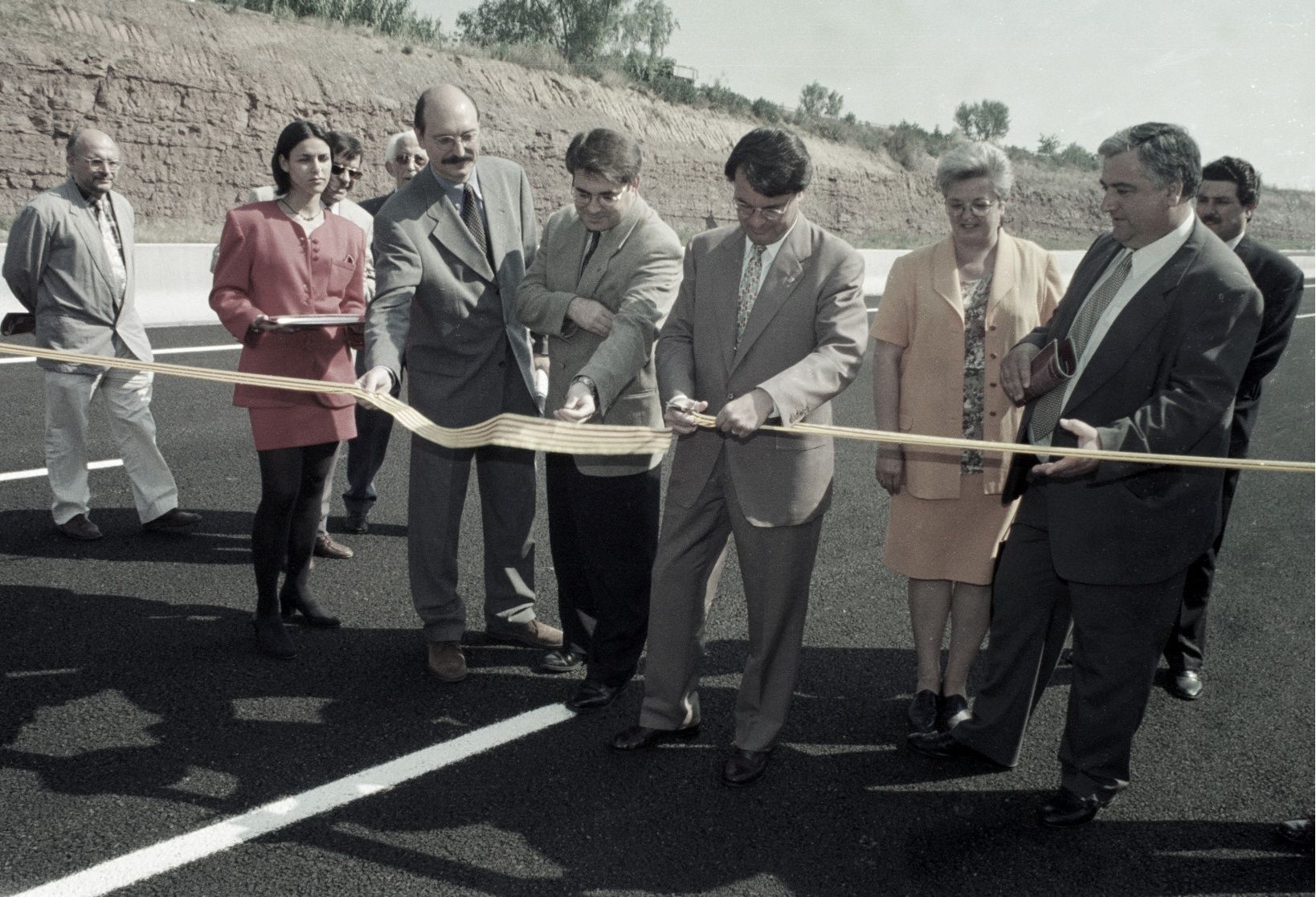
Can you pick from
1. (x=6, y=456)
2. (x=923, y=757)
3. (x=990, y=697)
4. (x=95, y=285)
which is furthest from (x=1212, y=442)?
(x=6, y=456)

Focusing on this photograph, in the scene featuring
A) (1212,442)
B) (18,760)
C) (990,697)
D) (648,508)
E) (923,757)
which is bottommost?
(18,760)

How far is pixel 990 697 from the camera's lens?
13.6ft

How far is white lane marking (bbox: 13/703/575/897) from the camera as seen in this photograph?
10.7 feet

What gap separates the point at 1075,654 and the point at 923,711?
79 cm

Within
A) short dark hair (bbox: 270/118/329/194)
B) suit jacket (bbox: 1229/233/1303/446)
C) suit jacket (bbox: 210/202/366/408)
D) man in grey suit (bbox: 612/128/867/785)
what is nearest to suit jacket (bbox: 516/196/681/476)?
man in grey suit (bbox: 612/128/867/785)

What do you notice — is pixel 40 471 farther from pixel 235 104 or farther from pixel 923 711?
pixel 235 104

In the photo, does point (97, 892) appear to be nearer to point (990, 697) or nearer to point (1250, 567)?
point (990, 697)

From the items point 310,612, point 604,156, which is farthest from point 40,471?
point 604,156

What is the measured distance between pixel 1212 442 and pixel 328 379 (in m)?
3.49

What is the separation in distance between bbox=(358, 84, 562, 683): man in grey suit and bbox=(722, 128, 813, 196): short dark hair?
1242 mm

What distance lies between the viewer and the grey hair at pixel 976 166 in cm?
413

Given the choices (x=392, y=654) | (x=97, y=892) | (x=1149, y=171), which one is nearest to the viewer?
(x=97, y=892)

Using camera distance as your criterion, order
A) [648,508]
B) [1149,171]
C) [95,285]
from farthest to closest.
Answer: [95,285]
[648,508]
[1149,171]

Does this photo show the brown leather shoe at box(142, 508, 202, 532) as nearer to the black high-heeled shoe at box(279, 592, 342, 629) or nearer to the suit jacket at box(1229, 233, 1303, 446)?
the black high-heeled shoe at box(279, 592, 342, 629)
